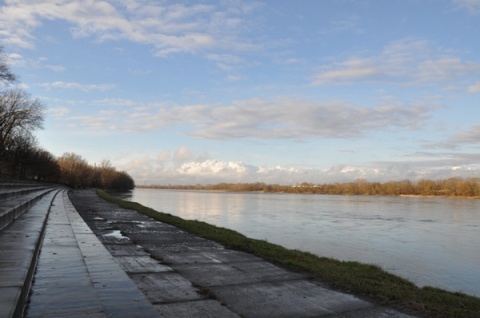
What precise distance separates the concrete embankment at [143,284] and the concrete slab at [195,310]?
14 millimetres

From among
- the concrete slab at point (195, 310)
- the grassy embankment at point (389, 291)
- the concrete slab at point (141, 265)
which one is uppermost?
the concrete slab at point (195, 310)

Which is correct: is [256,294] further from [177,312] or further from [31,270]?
[31,270]

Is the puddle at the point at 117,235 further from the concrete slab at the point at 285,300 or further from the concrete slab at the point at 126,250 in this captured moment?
the concrete slab at the point at 285,300

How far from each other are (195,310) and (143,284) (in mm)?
1691

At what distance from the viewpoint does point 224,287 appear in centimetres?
702

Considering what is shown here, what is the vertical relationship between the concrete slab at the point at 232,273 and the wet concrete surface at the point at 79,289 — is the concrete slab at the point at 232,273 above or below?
below

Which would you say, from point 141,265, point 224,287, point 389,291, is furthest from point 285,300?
point 141,265

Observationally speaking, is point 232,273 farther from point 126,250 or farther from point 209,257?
point 126,250

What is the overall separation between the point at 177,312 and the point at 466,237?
2200 centimetres

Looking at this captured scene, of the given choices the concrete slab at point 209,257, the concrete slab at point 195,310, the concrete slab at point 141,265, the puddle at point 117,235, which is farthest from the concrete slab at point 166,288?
the puddle at point 117,235

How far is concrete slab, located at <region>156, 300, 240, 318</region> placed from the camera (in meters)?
5.40

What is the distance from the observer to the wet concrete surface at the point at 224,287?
5.77m

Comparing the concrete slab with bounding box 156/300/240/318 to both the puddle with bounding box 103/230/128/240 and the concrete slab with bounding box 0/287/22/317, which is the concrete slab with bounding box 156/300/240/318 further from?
the puddle with bounding box 103/230/128/240

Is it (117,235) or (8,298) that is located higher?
(8,298)
